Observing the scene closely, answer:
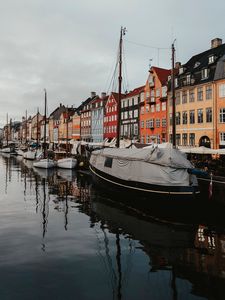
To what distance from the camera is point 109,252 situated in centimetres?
1162

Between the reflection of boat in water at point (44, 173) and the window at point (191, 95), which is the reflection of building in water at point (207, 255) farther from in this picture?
the window at point (191, 95)

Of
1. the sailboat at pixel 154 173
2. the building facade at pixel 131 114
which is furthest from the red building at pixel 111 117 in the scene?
the sailboat at pixel 154 173

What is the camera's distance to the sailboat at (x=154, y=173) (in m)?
17.5

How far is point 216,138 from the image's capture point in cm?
4306

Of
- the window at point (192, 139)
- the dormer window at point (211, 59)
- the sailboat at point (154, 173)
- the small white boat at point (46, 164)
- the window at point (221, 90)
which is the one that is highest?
the dormer window at point (211, 59)

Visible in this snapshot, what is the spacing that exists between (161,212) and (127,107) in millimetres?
Result: 53921

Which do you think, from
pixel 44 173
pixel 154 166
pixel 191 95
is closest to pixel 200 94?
pixel 191 95

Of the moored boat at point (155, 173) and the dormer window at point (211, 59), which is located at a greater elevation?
the dormer window at point (211, 59)

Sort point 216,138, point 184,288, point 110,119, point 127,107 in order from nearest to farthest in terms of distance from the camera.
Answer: point 184,288 < point 216,138 < point 127,107 < point 110,119

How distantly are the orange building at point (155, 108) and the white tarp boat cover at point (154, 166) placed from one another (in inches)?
1339

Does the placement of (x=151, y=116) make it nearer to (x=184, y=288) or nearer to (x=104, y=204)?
(x=104, y=204)

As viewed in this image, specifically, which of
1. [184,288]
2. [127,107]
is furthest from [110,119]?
[184,288]

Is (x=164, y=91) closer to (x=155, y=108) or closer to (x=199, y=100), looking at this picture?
(x=155, y=108)

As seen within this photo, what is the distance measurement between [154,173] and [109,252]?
310 inches
